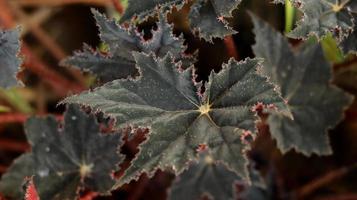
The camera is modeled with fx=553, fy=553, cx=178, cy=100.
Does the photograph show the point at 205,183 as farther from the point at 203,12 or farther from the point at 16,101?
the point at 16,101

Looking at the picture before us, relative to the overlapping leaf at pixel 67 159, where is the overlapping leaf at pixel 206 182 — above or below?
below

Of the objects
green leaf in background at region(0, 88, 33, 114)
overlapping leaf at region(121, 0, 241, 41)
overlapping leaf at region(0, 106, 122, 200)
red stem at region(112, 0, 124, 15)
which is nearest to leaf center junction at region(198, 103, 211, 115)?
overlapping leaf at region(121, 0, 241, 41)

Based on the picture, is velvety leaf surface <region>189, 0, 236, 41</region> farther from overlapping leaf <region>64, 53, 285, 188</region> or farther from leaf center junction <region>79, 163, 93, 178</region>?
leaf center junction <region>79, 163, 93, 178</region>

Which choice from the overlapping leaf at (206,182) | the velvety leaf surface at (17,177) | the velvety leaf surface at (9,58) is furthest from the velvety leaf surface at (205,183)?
the velvety leaf surface at (9,58)

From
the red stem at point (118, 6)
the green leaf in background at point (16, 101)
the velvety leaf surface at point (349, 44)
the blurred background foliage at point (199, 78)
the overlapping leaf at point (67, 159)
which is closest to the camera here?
the velvety leaf surface at point (349, 44)

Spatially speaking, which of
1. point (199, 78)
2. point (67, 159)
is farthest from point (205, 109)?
point (199, 78)

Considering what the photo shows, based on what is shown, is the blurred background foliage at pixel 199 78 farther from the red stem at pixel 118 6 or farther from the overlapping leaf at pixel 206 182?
the overlapping leaf at pixel 206 182

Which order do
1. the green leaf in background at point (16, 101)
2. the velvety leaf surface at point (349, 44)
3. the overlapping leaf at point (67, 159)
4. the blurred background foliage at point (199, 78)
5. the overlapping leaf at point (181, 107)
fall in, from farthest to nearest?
the green leaf in background at point (16, 101) → the blurred background foliage at point (199, 78) → the overlapping leaf at point (67, 159) → the velvety leaf surface at point (349, 44) → the overlapping leaf at point (181, 107)
